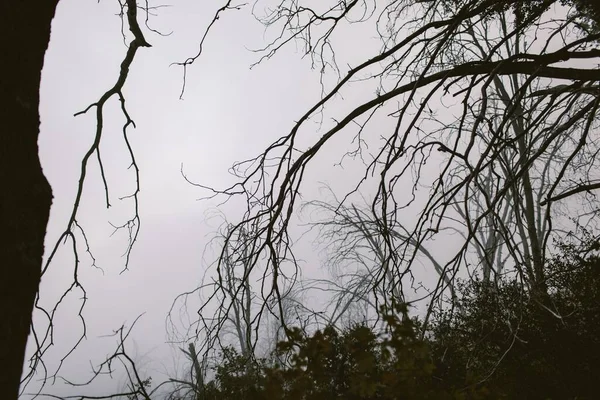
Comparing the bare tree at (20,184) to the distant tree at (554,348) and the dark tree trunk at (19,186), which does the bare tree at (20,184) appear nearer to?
the dark tree trunk at (19,186)

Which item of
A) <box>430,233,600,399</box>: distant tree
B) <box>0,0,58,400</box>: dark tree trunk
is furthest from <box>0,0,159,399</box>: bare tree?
<box>430,233,600,399</box>: distant tree

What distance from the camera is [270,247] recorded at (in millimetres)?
2285

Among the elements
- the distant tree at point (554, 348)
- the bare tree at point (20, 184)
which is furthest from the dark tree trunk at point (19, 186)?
the distant tree at point (554, 348)

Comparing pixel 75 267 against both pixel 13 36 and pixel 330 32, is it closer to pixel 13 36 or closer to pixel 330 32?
pixel 13 36

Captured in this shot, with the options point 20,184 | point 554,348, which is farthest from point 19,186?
point 554,348

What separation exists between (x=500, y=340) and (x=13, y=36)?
18.6 feet

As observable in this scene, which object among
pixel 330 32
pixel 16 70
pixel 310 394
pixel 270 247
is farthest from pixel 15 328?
pixel 330 32

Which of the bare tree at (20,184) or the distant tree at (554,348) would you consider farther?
the distant tree at (554,348)

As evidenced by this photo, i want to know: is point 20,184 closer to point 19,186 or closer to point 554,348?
point 19,186

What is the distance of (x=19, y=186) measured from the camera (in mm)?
987

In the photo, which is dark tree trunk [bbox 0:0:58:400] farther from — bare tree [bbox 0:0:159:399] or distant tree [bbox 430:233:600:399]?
distant tree [bbox 430:233:600:399]

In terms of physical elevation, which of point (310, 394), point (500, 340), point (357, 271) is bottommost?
point (310, 394)

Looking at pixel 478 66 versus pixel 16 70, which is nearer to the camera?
pixel 16 70

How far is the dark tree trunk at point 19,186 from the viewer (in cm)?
93
